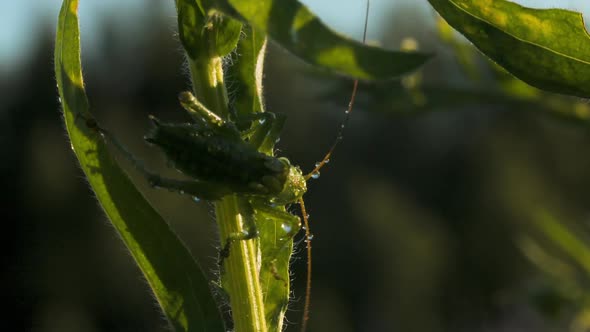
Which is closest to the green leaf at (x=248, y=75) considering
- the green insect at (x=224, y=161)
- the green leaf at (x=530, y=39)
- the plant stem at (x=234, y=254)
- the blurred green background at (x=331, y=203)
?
the green insect at (x=224, y=161)

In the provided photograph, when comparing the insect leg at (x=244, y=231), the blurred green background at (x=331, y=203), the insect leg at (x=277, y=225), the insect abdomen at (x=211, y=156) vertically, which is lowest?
the blurred green background at (x=331, y=203)

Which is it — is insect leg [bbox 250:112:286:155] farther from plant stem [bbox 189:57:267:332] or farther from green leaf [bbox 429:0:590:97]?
green leaf [bbox 429:0:590:97]

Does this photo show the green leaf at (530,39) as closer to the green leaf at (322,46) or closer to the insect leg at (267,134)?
the green leaf at (322,46)

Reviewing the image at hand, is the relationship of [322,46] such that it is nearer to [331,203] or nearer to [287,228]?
[287,228]

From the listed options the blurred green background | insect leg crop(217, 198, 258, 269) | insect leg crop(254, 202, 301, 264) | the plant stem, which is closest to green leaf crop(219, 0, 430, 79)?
the plant stem

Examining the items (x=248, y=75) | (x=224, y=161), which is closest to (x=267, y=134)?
(x=224, y=161)

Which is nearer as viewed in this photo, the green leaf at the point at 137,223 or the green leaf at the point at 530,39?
the green leaf at the point at 530,39
